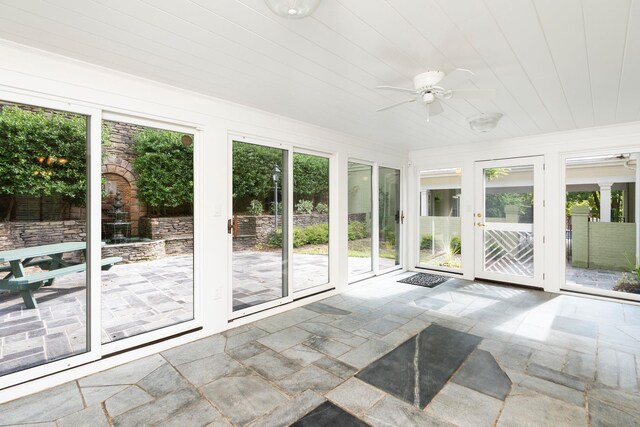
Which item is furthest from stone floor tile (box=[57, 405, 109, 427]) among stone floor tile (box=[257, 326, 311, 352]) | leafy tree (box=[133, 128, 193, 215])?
leafy tree (box=[133, 128, 193, 215])

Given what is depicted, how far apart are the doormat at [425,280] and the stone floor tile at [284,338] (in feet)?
8.33

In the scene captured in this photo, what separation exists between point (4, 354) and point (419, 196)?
578 centimetres

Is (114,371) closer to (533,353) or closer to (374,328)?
(374,328)

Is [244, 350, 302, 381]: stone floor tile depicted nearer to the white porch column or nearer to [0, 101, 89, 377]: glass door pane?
[0, 101, 89, 377]: glass door pane

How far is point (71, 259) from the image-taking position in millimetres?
2596

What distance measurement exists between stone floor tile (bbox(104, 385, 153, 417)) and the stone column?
766 cm

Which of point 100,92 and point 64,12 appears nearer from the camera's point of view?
point 64,12

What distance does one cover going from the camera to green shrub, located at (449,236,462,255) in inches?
217

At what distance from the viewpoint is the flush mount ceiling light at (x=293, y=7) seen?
145 cm

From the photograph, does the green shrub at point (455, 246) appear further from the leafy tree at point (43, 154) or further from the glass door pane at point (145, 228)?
the leafy tree at point (43, 154)

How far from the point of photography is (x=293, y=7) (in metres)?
1.48

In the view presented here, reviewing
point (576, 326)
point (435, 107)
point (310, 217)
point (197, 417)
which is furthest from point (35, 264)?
point (576, 326)

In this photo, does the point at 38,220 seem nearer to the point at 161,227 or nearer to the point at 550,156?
the point at 161,227

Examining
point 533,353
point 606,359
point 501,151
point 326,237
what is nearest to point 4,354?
point 326,237
